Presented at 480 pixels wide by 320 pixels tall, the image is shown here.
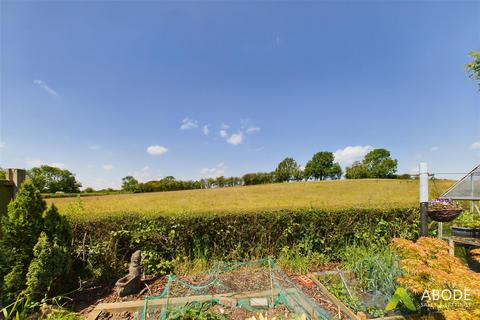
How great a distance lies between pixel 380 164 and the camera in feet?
145

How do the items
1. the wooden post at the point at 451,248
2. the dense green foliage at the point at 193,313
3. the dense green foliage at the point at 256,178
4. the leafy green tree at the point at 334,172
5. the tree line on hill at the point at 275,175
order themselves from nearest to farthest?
the dense green foliage at the point at 193,313 → the wooden post at the point at 451,248 → the tree line on hill at the point at 275,175 → the dense green foliage at the point at 256,178 → the leafy green tree at the point at 334,172

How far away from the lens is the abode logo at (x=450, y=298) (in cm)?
166

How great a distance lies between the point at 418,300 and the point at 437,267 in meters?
0.90

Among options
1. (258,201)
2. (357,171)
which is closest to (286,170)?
(357,171)

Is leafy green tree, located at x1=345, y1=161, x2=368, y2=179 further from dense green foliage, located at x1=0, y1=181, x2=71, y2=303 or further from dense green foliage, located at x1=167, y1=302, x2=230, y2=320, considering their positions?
dense green foliage, located at x1=0, y1=181, x2=71, y2=303

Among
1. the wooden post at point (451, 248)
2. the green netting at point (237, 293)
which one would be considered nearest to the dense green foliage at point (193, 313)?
the green netting at point (237, 293)

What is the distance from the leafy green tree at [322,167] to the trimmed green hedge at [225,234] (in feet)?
155

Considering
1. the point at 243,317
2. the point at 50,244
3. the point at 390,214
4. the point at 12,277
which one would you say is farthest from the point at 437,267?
the point at 12,277

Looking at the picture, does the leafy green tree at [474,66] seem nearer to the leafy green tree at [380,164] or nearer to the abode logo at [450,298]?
the abode logo at [450,298]

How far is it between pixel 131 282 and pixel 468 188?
18.6ft

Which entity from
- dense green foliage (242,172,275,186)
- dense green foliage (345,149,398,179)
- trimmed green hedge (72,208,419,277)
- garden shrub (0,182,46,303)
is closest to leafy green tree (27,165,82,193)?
dense green foliage (242,172,275,186)

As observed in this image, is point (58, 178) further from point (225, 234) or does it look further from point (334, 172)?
point (334, 172)

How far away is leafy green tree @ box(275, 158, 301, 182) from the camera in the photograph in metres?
49.6

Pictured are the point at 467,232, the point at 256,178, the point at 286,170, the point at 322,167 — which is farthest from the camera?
the point at 286,170
